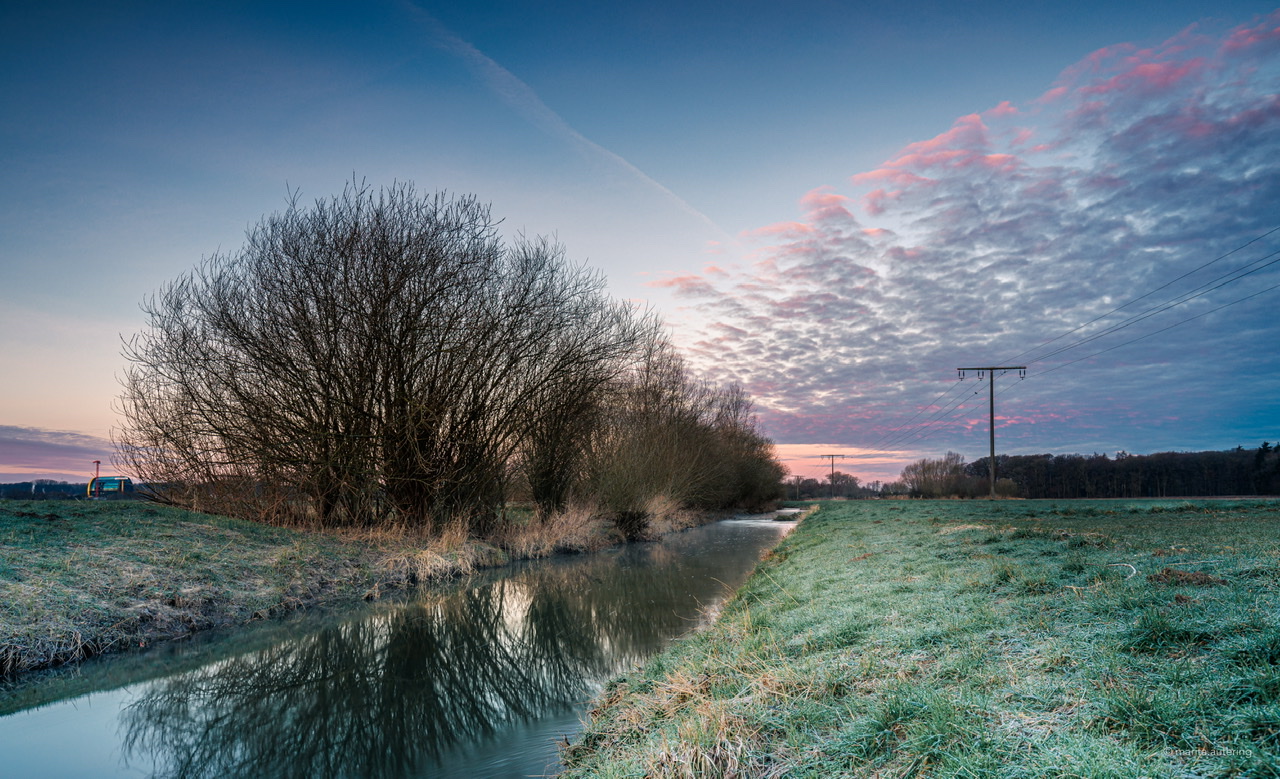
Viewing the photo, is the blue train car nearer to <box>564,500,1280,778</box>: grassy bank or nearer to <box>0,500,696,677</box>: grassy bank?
<box>0,500,696,677</box>: grassy bank

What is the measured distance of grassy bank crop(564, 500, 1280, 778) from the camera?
9.52ft

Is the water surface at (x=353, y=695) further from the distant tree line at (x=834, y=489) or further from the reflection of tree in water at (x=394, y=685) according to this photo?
the distant tree line at (x=834, y=489)

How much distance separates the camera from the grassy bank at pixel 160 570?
7742mm

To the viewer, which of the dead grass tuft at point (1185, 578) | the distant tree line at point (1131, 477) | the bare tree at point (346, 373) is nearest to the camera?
the dead grass tuft at point (1185, 578)

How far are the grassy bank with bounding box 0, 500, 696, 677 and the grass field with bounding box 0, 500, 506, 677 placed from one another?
0.06 ft

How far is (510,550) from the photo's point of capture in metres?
18.6

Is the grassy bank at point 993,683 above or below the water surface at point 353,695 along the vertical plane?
above

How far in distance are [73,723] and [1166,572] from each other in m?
9.97

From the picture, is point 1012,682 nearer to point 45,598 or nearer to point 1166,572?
point 1166,572

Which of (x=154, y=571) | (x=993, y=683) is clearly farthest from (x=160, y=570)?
(x=993, y=683)

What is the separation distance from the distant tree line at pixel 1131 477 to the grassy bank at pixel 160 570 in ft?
181

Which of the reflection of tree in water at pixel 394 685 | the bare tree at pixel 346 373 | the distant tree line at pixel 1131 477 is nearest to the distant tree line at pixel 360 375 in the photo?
the bare tree at pixel 346 373

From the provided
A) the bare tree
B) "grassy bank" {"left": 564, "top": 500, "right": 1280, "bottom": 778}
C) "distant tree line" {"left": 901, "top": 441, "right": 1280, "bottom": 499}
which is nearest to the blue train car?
the bare tree

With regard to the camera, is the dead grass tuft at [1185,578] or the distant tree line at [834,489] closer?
the dead grass tuft at [1185,578]
